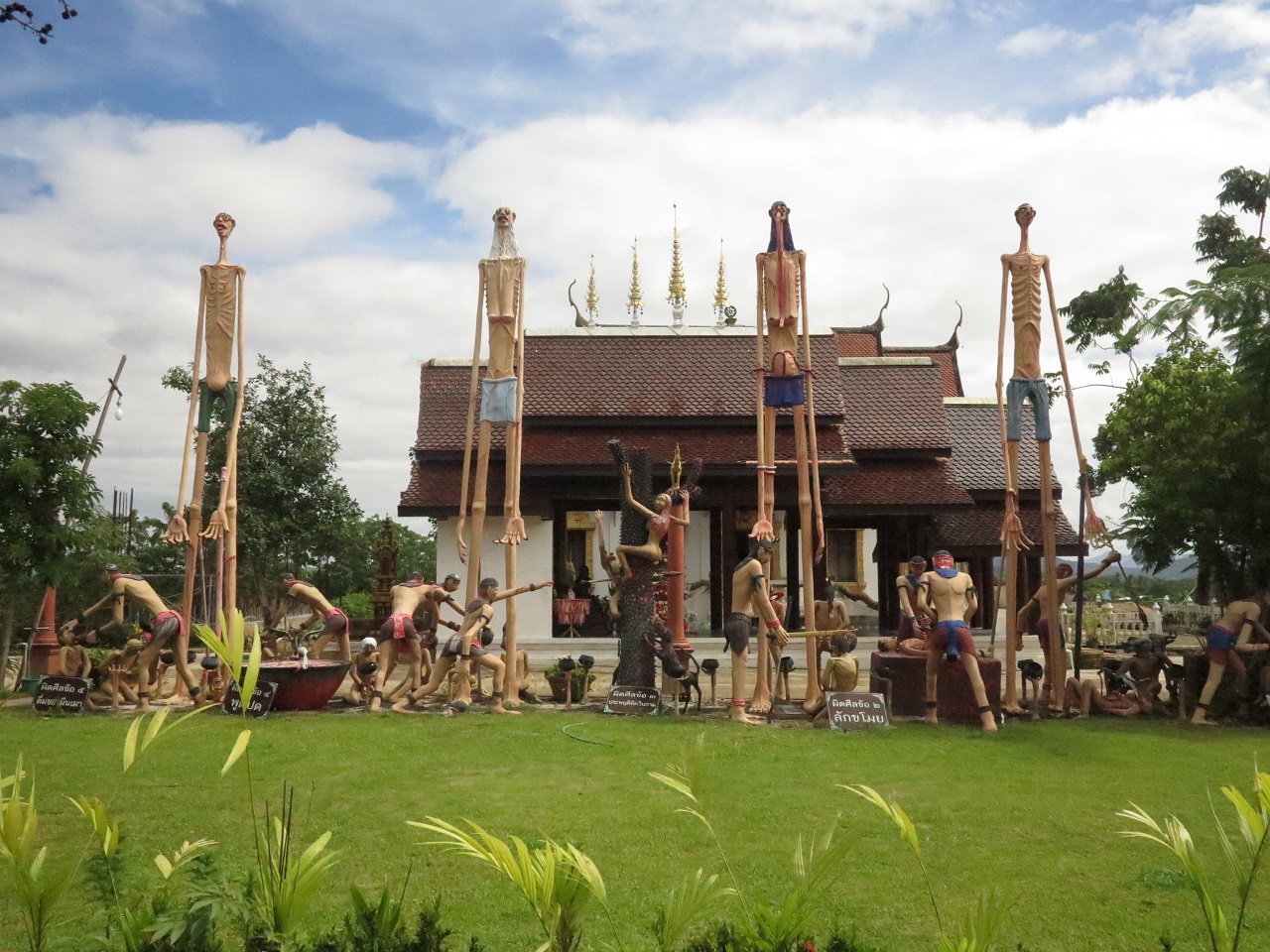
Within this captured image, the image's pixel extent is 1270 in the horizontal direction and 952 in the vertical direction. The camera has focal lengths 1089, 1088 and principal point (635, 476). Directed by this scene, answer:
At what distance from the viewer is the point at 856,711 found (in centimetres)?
1046

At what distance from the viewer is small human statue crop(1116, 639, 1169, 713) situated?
11680 mm

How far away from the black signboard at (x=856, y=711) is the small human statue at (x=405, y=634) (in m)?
4.19

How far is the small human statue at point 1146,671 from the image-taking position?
38.3 feet

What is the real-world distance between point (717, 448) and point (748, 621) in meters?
9.09

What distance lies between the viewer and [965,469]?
22281 millimetres

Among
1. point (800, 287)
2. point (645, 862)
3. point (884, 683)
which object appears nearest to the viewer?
point (645, 862)

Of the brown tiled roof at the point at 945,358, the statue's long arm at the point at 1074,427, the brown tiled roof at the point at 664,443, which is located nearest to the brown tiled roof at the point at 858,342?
the brown tiled roof at the point at 945,358

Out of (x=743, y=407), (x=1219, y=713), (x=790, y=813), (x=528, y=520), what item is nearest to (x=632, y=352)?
(x=743, y=407)

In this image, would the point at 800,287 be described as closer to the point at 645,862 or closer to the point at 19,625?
the point at 645,862

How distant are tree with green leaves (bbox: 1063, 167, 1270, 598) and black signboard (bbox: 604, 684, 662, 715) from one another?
22.9 feet

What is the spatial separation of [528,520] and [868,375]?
8.17 m

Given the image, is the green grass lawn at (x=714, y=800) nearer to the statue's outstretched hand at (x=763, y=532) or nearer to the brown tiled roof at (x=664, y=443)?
the statue's outstretched hand at (x=763, y=532)

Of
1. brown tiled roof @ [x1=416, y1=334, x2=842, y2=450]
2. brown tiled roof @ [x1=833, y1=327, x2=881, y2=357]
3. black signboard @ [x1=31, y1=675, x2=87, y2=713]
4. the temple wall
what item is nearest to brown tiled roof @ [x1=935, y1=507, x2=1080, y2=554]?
brown tiled roof @ [x1=416, y1=334, x2=842, y2=450]

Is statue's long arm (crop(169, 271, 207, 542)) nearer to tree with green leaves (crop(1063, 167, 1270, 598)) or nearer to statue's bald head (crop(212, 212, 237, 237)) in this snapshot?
statue's bald head (crop(212, 212, 237, 237))
